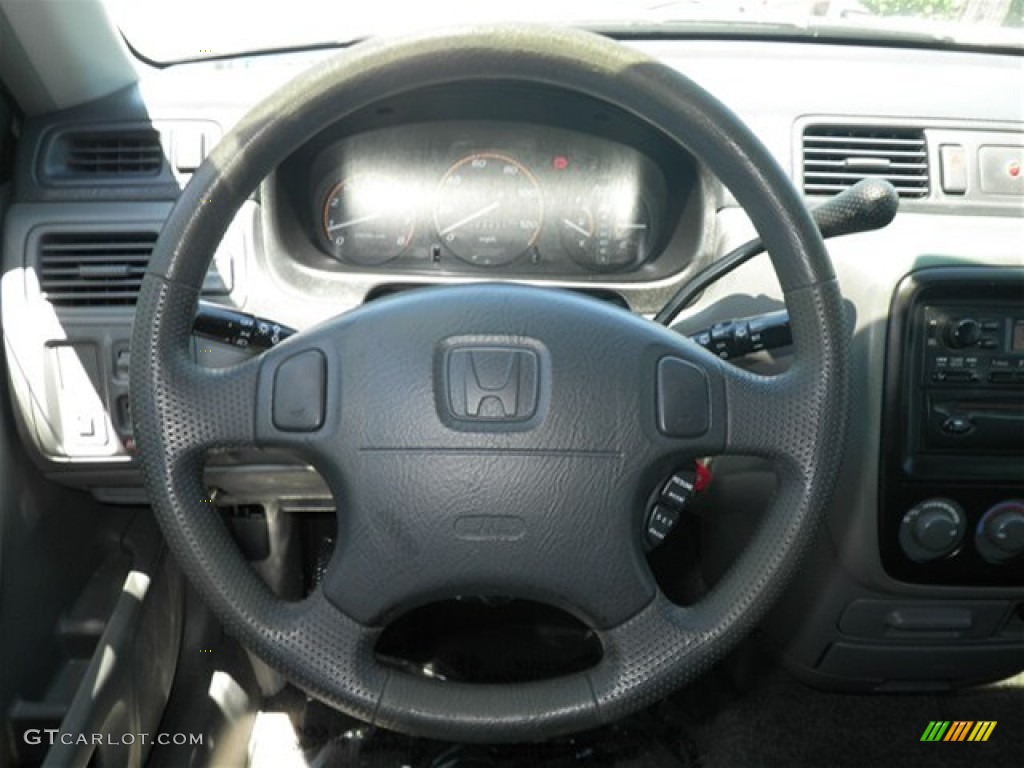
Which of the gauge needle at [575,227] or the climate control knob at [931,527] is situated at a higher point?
the gauge needle at [575,227]

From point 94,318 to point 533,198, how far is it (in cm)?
71

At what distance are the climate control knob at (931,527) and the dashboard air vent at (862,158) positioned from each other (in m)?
0.50

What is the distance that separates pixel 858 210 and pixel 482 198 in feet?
2.38

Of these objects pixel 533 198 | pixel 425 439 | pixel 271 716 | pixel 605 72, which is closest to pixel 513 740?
pixel 425 439

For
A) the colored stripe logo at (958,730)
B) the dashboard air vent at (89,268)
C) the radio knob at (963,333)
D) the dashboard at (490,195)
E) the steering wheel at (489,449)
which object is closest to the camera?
the steering wheel at (489,449)

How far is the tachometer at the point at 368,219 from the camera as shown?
1.67m

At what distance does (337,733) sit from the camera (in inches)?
73.8

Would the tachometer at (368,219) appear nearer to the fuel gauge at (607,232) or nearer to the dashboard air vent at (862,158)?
the fuel gauge at (607,232)

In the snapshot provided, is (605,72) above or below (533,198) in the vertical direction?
above

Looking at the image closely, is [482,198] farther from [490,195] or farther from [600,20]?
[600,20]

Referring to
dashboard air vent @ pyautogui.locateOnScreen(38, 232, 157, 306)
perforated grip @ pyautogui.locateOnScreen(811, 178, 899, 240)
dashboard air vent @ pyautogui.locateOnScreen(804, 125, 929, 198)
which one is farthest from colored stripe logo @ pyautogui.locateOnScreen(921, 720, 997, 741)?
dashboard air vent @ pyautogui.locateOnScreen(38, 232, 157, 306)

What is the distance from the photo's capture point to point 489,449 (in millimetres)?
974

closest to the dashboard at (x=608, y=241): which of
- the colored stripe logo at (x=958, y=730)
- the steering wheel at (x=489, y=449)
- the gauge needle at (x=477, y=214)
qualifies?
the gauge needle at (x=477, y=214)

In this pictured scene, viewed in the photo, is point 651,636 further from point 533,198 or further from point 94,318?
point 94,318
